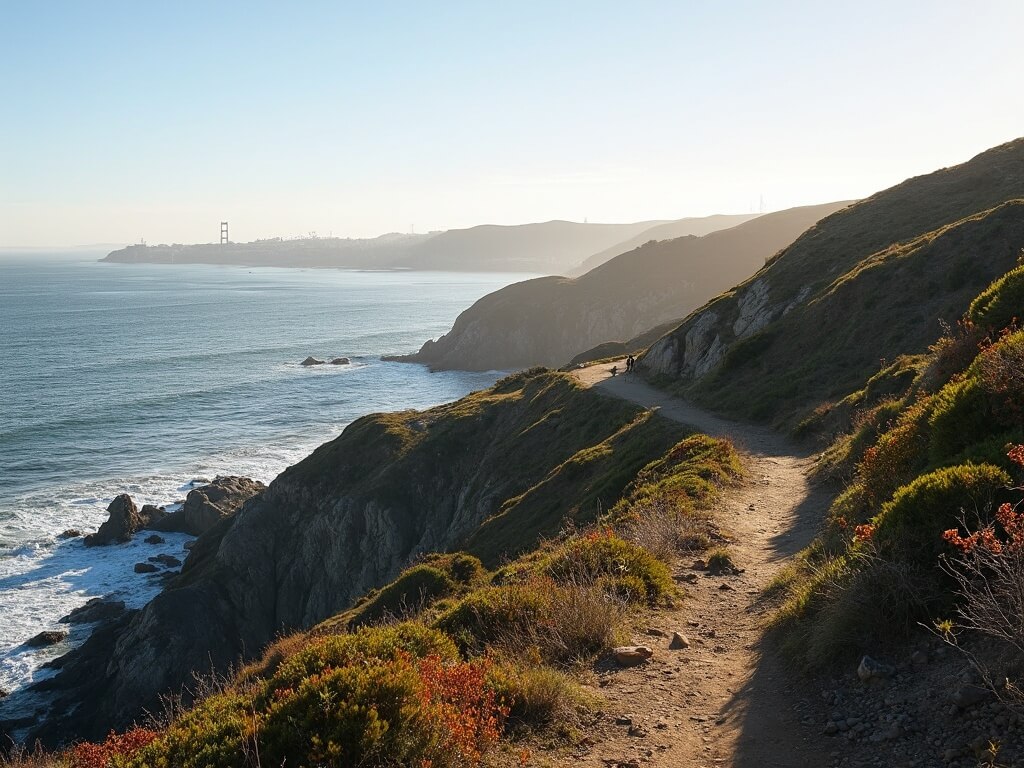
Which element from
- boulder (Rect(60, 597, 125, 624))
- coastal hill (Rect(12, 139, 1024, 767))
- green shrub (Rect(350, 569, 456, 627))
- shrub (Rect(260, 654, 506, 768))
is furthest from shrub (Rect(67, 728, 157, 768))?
boulder (Rect(60, 597, 125, 624))

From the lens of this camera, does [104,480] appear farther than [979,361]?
Yes

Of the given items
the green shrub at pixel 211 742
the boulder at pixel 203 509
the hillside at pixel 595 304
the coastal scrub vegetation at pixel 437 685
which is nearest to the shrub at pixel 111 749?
the coastal scrub vegetation at pixel 437 685

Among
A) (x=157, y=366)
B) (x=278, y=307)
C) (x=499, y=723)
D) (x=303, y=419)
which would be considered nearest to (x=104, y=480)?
(x=303, y=419)

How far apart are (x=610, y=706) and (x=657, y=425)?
22.3 meters

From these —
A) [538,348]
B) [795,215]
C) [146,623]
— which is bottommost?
[146,623]

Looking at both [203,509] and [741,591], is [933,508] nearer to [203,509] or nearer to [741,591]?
[741,591]

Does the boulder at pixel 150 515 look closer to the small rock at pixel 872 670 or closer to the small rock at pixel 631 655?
the small rock at pixel 631 655

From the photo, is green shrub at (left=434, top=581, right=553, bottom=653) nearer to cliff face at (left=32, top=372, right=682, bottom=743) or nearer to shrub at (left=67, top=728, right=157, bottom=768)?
shrub at (left=67, top=728, right=157, bottom=768)

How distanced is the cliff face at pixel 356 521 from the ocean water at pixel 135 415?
492 cm

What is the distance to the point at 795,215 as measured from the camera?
525ft

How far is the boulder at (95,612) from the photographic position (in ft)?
137

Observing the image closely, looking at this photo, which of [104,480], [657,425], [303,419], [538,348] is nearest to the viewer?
[657,425]

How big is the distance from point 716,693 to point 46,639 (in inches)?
1712

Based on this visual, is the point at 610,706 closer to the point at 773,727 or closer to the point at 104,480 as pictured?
the point at 773,727
